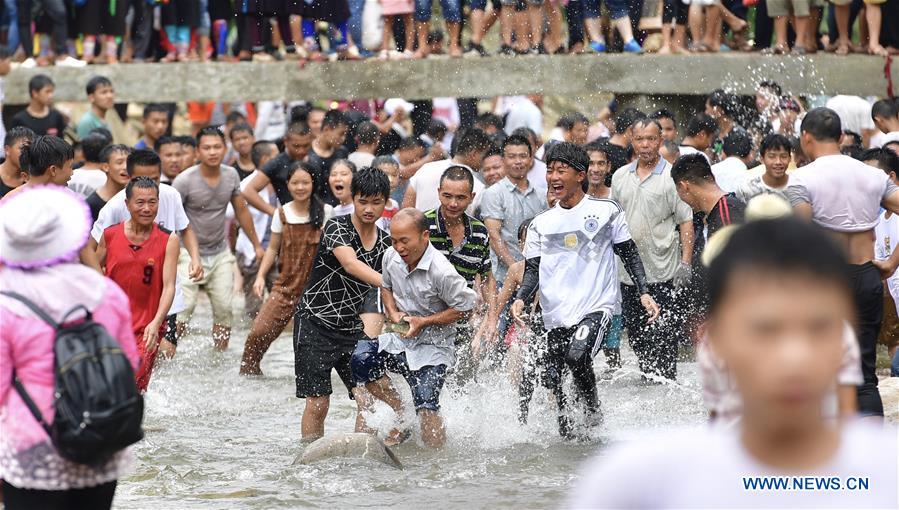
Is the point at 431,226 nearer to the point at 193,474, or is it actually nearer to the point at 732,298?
the point at 193,474

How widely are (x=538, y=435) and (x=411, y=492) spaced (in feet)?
4.63

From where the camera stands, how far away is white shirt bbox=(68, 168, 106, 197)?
992 centimetres

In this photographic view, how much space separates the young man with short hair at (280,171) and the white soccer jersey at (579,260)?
3.71 meters

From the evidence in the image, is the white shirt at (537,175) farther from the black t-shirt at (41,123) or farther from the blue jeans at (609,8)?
the black t-shirt at (41,123)

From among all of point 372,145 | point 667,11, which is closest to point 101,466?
point 372,145

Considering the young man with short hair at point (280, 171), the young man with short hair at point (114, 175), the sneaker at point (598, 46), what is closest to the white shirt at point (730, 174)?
the young man with short hair at point (280, 171)

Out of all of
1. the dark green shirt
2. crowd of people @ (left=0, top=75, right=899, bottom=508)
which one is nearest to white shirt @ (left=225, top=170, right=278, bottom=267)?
crowd of people @ (left=0, top=75, right=899, bottom=508)

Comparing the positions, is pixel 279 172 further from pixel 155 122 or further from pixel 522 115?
pixel 522 115

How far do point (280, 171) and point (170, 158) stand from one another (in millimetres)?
960

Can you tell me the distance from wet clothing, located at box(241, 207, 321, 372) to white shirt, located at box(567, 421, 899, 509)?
7060mm

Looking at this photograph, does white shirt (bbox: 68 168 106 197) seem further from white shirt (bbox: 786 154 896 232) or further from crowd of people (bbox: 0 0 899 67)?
white shirt (bbox: 786 154 896 232)

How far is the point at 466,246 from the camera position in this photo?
26.9 feet

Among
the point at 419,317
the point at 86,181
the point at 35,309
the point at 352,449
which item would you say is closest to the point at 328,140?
the point at 86,181

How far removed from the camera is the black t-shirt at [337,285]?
7590mm
